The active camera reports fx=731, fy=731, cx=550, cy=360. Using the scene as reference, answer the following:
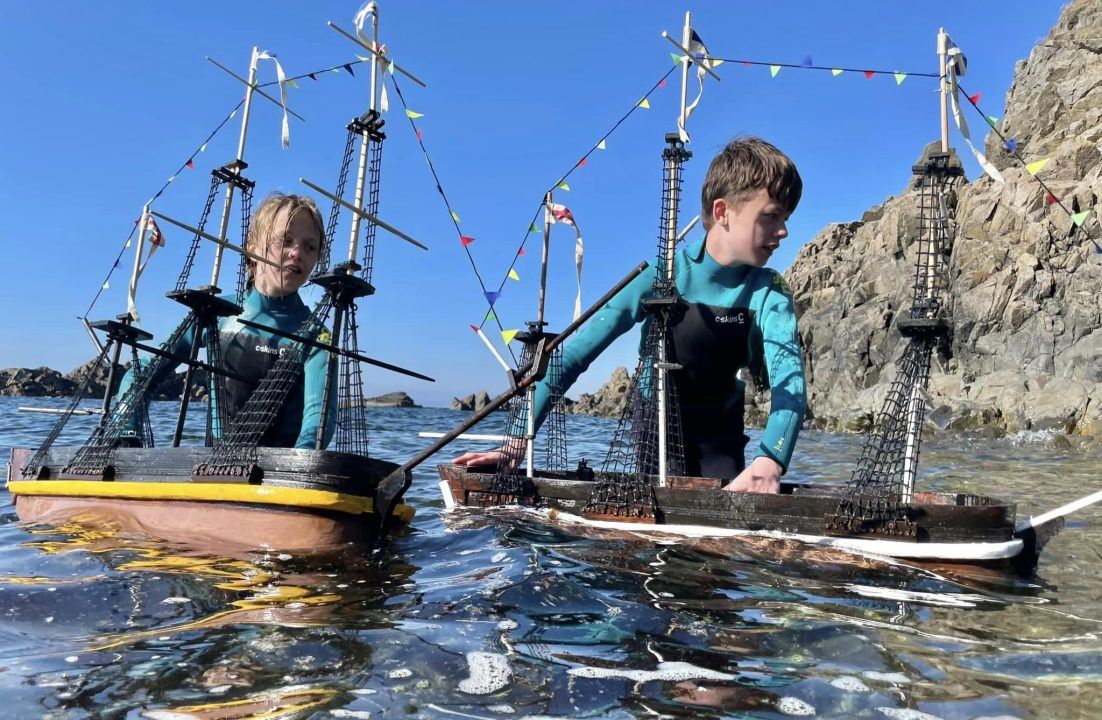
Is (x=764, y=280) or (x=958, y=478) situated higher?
(x=764, y=280)

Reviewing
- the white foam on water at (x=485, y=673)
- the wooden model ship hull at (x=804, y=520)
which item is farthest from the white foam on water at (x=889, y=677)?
the wooden model ship hull at (x=804, y=520)

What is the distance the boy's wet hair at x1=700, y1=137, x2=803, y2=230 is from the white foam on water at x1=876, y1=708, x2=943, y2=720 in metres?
4.09

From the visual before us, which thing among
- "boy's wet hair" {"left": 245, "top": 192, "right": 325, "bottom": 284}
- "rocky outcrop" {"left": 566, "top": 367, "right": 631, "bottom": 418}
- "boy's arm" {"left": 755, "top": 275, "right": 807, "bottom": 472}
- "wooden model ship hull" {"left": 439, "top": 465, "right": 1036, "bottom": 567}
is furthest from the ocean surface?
"rocky outcrop" {"left": 566, "top": 367, "right": 631, "bottom": 418}

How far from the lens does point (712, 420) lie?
615 centimetres

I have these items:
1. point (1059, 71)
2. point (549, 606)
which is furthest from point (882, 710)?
point (1059, 71)

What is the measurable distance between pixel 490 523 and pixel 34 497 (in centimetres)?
421

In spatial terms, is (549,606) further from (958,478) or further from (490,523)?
(958,478)

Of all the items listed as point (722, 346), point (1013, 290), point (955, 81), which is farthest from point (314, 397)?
point (1013, 290)

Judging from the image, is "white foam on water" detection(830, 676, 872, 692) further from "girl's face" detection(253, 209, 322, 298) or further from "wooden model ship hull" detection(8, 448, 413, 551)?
"girl's face" detection(253, 209, 322, 298)

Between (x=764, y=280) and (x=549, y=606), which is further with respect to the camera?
(x=764, y=280)

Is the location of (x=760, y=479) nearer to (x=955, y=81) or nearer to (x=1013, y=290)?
(x=955, y=81)

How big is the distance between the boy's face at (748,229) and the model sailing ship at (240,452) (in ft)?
9.43

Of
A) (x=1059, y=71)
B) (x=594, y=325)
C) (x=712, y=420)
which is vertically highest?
(x=1059, y=71)

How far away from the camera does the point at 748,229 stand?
5785 millimetres
